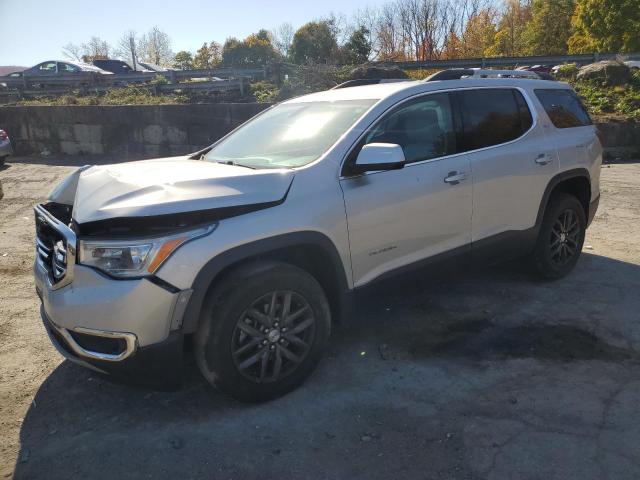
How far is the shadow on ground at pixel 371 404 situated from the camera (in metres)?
2.68

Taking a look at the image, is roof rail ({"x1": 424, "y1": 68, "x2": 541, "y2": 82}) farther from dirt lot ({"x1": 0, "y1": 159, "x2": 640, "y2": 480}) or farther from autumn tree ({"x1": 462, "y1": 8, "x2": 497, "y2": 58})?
autumn tree ({"x1": 462, "y1": 8, "x2": 497, "y2": 58})

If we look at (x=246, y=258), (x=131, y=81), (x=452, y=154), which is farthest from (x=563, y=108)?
(x=131, y=81)

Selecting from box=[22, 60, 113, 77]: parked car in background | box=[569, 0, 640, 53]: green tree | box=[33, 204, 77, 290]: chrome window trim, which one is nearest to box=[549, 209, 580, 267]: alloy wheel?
box=[33, 204, 77, 290]: chrome window trim

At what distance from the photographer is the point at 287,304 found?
3.11m

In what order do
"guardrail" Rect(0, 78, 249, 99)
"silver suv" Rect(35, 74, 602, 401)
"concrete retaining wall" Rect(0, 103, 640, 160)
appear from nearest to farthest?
"silver suv" Rect(35, 74, 602, 401)
"concrete retaining wall" Rect(0, 103, 640, 160)
"guardrail" Rect(0, 78, 249, 99)

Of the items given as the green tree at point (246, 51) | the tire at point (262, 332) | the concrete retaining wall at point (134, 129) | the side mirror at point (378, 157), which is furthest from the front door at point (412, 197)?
the green tree at point (246, 51)

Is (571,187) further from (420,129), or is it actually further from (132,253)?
(132,253)

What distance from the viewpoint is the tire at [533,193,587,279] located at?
480 centimetres

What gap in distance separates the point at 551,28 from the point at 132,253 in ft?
150

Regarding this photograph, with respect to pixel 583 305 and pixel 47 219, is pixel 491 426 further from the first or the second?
pixel 47 219

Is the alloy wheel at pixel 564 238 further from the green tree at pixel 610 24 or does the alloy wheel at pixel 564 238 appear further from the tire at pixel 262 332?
the green tree at pixel 610 24

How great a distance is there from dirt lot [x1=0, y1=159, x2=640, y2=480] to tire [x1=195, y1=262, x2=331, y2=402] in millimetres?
177

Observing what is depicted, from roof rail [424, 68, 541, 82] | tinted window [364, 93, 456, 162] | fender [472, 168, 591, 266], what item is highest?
roof rail [424, 68, 541, 82]

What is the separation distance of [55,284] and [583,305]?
12.8 ft
